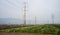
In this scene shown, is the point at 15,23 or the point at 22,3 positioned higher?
the point at 22,3

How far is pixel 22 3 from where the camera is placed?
7.13 ft

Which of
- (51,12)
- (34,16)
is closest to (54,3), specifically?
(51,12)

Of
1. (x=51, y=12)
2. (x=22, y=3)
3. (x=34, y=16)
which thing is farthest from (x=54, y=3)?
(x=22, y=3)

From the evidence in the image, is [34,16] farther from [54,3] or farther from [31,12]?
[54,3]

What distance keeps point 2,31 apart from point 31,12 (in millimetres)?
693

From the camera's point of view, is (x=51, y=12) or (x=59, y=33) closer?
(x=59, y=33)

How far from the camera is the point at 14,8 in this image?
2.18 metres

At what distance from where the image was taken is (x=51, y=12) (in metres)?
2.09

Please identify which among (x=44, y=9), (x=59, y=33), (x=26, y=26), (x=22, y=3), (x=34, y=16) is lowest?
(x=59, y=33)

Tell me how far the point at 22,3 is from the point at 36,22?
0.48 metres

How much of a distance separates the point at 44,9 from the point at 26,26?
49 cm

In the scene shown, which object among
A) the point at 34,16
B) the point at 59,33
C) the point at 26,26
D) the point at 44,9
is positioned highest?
the point at 44,9

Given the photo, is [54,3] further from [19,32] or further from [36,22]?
[19,32]

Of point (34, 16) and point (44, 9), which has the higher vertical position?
point (44, 9)
